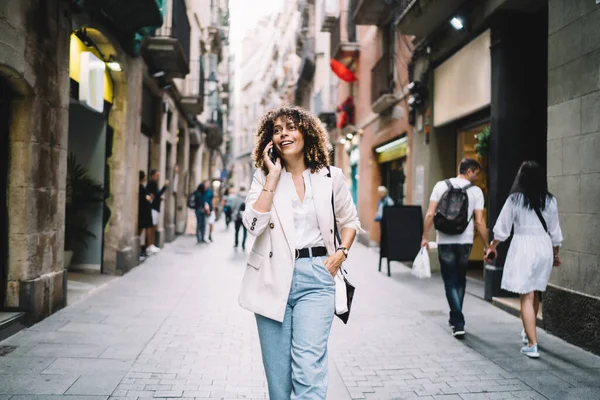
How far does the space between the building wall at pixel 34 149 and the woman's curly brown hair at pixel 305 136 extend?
11.7ft

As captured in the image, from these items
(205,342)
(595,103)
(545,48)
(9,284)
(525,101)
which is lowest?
(205,342)

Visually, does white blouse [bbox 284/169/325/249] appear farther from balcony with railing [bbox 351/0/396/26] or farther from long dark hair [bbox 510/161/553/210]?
balcony with railing [bbox 351/0/396/26]

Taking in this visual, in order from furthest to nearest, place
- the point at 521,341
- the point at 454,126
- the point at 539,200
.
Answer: the point at 454,126
the point at 521,341
the point at 539,200

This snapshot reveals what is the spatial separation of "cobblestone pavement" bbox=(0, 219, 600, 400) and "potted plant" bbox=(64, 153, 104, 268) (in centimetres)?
175

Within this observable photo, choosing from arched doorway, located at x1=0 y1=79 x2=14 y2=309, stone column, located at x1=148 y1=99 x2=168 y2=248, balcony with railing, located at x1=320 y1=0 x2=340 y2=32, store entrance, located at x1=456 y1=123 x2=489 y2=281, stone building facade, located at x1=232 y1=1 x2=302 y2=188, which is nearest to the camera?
arched doorway, located at x1=0 y1=79 x2=14 y2=309

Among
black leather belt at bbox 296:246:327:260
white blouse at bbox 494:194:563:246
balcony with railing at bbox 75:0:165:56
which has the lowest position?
black leather belt at bbox 296:246:327:260

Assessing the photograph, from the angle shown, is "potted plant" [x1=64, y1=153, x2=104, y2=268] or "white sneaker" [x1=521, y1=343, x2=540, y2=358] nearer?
"white sneaker" [x1=521, y1=343, x2=540, y2=358]

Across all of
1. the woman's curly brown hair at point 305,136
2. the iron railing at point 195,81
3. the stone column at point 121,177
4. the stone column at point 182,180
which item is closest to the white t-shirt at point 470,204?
the woman's curly brown hair at point 305,136

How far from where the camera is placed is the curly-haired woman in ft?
8.83

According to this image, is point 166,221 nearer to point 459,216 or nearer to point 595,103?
point 459,216

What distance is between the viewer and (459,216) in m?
5.86

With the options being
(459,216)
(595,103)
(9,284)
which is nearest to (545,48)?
(595,103)

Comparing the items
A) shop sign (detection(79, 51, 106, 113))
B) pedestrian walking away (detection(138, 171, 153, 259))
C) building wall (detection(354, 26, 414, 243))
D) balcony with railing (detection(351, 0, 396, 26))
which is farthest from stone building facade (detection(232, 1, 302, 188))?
shop sign (detection(79, 51, 106, 113))

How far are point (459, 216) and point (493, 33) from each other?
348 centimetres
